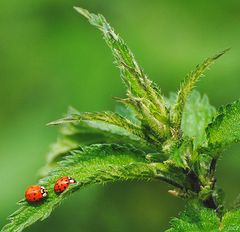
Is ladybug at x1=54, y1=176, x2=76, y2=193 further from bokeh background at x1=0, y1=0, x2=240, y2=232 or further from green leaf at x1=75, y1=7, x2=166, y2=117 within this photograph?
bokeh background at x1=0, y1=0, x2=240, y2=232

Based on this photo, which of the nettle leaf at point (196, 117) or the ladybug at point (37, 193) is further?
the nettle leaf at point (196, 117)

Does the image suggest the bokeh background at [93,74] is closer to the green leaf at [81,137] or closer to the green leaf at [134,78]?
the green leaf at [81,137]

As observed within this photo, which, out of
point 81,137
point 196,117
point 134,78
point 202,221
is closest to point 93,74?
point 81,137

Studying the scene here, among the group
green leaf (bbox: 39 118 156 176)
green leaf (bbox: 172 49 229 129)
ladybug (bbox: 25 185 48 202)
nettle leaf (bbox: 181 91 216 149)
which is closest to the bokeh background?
green leaf (bbox: 39 118 156 176)

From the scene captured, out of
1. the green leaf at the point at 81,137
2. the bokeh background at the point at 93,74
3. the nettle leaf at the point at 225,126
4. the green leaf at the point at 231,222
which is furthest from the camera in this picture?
the bokeh background at the point at 93,74

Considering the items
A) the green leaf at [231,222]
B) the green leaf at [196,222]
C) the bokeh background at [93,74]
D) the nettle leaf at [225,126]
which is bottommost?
the green leaf at [231,222]

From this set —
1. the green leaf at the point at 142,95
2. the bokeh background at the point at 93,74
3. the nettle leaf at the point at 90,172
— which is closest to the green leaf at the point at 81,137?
the nettle leaf at the point at 90,172
